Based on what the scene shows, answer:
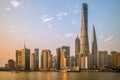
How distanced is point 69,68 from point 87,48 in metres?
29.2

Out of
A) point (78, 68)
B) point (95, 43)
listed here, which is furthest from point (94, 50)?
point (78, 68)

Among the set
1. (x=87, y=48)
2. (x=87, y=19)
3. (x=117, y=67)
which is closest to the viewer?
(x=117, y=67)

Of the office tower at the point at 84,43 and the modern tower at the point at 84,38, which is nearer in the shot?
the office tower at the point at 84,43

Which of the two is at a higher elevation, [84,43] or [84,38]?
[84,38]

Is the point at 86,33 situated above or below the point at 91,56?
→ above

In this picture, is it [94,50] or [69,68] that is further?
[94,50]

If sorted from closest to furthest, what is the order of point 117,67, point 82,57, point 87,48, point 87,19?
point 117,67, point 82,57, point 87,48, point 87,19

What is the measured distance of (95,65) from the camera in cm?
15975

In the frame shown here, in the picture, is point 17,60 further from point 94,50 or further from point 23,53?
point 94,50

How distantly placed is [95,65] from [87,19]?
3813 cm

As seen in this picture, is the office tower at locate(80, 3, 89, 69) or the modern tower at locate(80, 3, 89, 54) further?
the modern tower at locate(80, 3, 89, 54)

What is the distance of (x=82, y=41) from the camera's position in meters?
172

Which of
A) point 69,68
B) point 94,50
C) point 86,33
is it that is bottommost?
point 69,68

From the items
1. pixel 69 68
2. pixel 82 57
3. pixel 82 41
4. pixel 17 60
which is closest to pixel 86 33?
pixel 82 41
